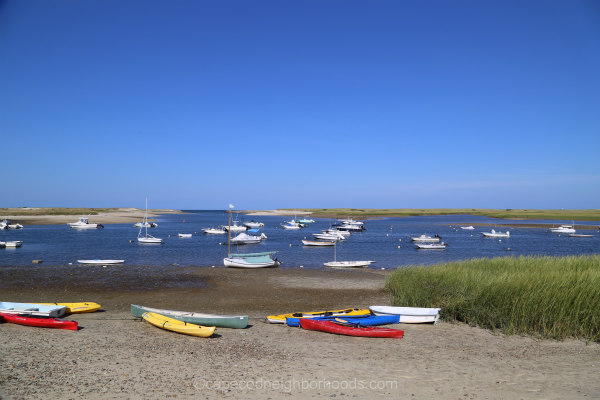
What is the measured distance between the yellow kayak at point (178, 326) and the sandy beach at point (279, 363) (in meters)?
0.27

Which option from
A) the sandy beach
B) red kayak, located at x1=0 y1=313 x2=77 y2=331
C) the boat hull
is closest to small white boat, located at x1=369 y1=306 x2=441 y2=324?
the sandy beach

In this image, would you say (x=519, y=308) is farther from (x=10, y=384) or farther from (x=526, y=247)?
(x=526, y=247)

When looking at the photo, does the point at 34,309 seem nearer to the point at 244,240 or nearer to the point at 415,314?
the point at 415,314

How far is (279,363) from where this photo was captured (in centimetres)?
1142

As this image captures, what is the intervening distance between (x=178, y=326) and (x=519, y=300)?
12.7 m

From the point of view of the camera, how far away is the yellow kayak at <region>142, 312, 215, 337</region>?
45.8 feet

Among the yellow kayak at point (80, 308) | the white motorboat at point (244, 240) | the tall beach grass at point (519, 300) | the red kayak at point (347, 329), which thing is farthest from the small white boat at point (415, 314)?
the white motorboat at point (244, 240)

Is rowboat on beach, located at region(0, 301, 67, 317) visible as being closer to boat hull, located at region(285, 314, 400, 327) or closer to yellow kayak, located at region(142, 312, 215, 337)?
yellow kayak, located at region(142, 312, 215, 337)

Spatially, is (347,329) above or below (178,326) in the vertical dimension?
below

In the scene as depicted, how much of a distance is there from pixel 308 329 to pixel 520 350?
718 cm

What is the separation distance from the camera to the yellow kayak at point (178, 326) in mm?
13969

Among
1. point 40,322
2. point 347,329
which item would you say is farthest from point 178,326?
point 347,329

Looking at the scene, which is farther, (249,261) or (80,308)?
(249,261)

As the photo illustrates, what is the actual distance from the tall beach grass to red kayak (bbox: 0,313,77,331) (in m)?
13.3
